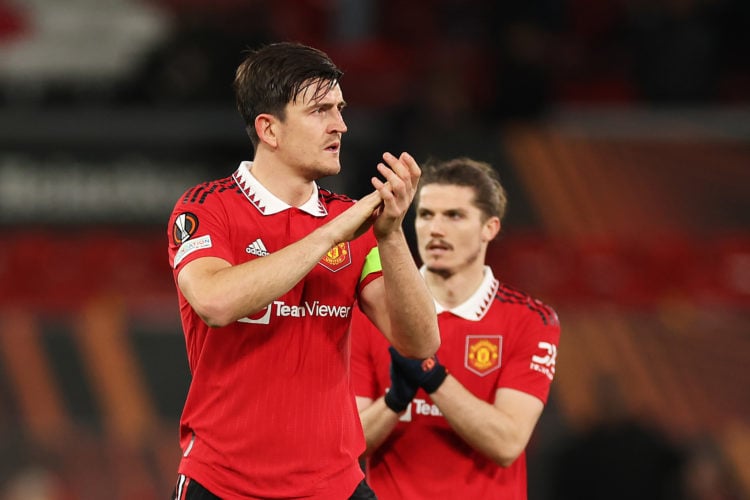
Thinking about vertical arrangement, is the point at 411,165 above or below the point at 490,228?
above

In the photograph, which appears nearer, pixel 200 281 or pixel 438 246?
pixel 200 281

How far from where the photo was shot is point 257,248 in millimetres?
3363

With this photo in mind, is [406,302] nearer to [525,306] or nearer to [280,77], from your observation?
[280,77]

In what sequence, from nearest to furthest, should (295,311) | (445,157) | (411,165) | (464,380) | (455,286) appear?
(411,165)
(295,311)
(464,380)
(455,286)
(445,157)

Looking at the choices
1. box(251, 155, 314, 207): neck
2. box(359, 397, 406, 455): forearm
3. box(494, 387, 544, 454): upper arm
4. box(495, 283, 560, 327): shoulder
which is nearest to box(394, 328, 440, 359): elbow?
box(251, 155, 314, 207): neck

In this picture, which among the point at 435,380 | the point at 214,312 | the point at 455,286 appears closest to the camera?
the point at 214,312

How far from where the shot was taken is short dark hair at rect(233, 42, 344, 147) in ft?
11.0

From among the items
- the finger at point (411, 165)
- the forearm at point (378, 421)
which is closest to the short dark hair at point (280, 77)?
the finger at point (411, 165)

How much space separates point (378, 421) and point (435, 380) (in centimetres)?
27

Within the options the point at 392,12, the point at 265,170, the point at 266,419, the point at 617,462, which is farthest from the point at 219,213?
the point at 392,12

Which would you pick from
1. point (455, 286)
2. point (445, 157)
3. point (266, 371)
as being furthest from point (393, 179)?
point (445, 157)

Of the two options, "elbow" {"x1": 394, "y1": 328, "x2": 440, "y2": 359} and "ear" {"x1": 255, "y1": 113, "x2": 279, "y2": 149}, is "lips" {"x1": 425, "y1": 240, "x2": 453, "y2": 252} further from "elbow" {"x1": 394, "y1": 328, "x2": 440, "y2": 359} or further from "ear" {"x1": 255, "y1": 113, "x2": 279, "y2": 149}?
"ear" {"x1": 255, "y1": 113, "x2": 279, "y2": 149}

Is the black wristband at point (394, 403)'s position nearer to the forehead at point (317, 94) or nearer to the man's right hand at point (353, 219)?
the man's right hand at point (353, 219)

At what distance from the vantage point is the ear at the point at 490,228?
172 inches
